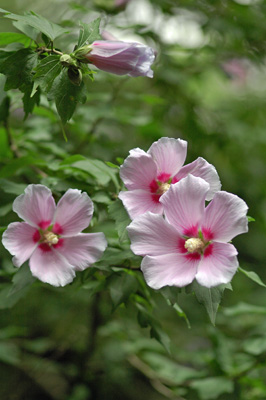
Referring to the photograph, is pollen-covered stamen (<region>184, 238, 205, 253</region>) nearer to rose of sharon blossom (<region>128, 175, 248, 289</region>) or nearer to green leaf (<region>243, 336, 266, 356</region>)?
rose of sharon blossom (<region>128, 175, 248, 289</region>)

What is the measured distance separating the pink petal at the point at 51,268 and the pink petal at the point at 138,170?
0.18 m

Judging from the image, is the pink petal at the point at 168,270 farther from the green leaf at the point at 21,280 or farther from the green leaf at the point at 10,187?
the green leaf at the point at 10,187

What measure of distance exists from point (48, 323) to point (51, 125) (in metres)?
1.00

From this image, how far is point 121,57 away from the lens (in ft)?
2.68

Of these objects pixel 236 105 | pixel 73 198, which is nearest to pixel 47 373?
pixel 73 198

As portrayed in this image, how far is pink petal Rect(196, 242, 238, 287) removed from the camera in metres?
0.70

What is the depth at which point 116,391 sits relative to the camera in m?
1.87

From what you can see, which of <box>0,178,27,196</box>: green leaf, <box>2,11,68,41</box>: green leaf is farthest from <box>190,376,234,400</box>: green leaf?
<box>2,11,68,41</box>: green leaf

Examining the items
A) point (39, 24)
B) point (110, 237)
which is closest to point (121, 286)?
point (110, 237)

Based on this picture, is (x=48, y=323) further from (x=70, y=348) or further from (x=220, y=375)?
(x=220, y=375)

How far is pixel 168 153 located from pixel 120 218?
145mm

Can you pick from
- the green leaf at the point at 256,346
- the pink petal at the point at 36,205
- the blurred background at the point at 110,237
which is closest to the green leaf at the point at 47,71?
the pink petal at the point at 36,205

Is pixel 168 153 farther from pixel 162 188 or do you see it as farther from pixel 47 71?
pixel 47 71

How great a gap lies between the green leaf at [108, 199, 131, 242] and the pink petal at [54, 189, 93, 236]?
0.15 ft
